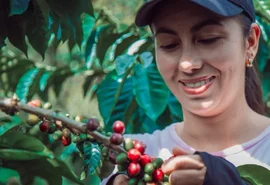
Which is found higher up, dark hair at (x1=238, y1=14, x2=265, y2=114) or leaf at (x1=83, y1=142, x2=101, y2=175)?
leaf at (x1=83, y1=142, x2=101, y2=175)

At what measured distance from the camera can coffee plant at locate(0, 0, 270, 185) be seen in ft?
3.22

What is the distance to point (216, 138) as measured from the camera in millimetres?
1413

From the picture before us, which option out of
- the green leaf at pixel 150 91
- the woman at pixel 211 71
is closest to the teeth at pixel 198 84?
the woman at pixel 211 71

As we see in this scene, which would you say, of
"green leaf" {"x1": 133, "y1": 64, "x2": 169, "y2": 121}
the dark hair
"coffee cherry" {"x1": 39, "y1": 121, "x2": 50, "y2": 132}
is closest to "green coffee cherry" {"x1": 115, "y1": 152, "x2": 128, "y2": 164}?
"coffee cherry" {"x1": 39, "y1": 121, "x2": 50, "y2": 132}

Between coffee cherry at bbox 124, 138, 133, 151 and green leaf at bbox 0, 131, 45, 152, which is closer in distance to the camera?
coffee cherry at bbox 124, 138, 133, 151

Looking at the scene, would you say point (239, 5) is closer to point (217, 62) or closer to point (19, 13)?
point (217, 62)

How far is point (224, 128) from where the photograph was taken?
4.62 feet

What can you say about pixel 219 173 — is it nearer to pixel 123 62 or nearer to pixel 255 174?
pixel 255 174

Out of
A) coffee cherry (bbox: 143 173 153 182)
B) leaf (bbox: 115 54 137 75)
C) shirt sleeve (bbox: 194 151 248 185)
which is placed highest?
coffee cherry (bbox: 143 173 153 182)

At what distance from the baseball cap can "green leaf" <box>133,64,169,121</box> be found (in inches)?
20.6

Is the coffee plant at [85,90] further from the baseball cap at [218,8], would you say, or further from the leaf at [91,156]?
the baseball cap at [218,8]

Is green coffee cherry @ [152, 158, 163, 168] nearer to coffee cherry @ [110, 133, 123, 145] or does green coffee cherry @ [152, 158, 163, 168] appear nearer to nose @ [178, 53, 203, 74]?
coffee cherry @ [110, 133, 123, 145]

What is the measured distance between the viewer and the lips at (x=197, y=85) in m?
1.31

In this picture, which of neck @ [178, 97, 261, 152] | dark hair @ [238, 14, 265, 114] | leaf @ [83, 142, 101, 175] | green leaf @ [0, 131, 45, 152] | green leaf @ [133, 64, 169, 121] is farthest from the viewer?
green leaf @ [133, 64, 169, 121]
